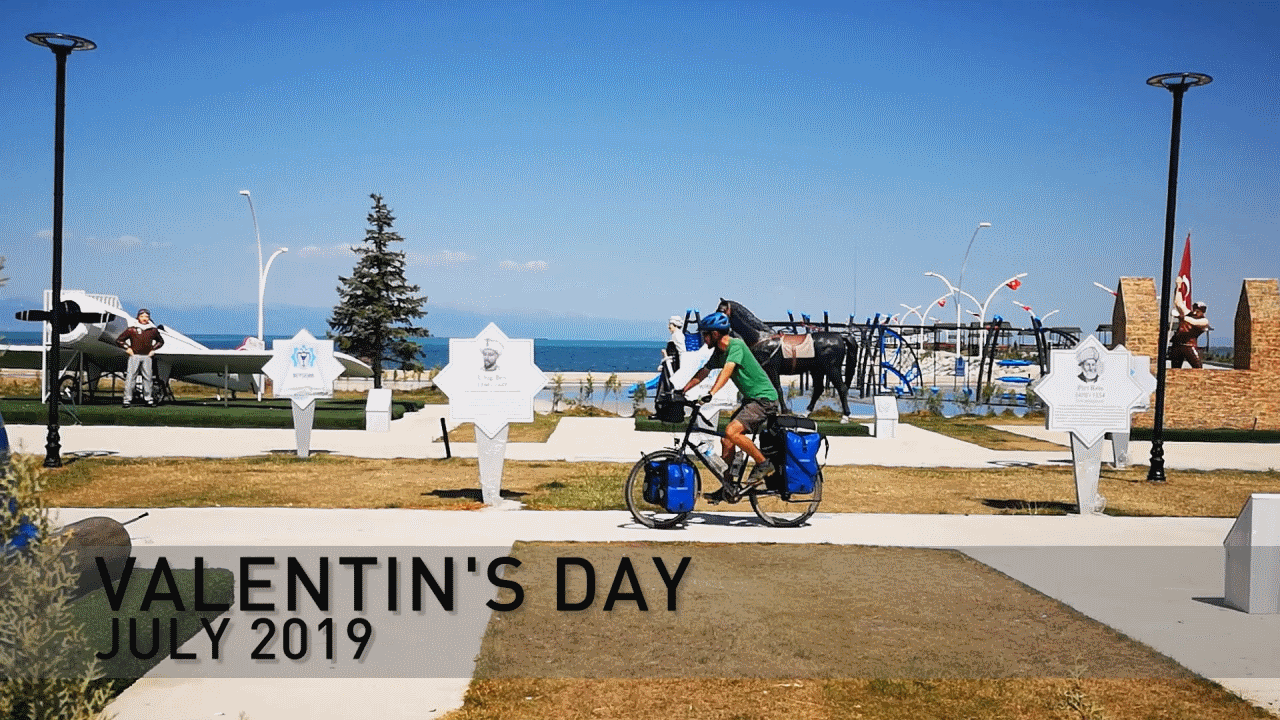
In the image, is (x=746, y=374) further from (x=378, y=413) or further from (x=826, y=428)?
(x=378, y=413)

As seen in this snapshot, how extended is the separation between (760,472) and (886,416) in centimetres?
1165

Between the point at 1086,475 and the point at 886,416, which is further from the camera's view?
→ the point at 886,416

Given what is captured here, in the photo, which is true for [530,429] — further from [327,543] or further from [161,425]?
[327,543]

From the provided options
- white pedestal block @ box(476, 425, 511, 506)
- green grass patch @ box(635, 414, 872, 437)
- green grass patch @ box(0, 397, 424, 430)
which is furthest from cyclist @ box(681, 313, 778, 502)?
green grass patch @ box(0, 397, 424, 430)

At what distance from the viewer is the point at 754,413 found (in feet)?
30.8

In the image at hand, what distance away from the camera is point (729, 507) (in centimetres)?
1134

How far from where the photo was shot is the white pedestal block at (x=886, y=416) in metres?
20.5

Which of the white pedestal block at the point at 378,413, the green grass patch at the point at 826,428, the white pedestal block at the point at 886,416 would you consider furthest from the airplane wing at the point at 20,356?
the white pedestal block at the point at 886,416

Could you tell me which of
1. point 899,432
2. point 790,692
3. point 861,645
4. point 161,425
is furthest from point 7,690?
point 899,432

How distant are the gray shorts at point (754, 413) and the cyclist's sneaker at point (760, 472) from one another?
359 mm

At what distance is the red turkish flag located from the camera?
2381 cm

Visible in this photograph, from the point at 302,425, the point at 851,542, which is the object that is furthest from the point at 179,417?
the point at 851,542

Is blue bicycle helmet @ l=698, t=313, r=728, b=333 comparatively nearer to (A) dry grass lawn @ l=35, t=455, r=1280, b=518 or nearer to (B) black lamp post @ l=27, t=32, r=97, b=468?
(A) dry grass lawn @ l=35, t=455, r=1280, b=518

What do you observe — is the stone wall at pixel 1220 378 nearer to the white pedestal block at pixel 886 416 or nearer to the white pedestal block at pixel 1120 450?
the white pedestal block at pixel 886 416
